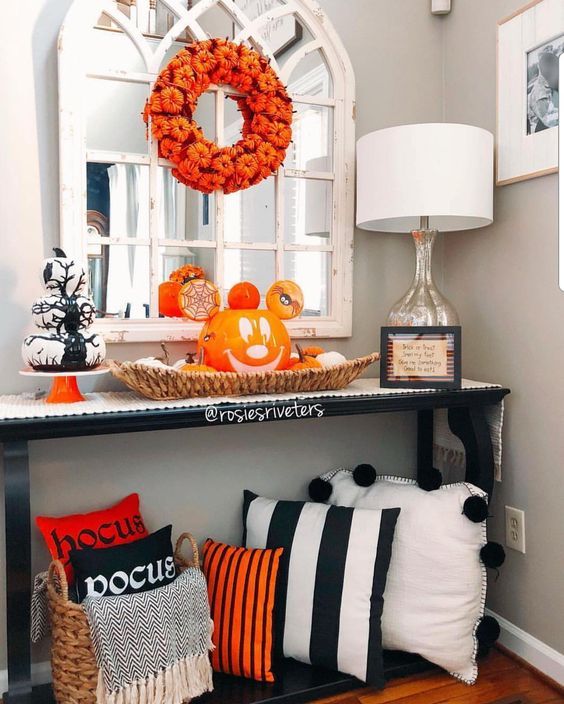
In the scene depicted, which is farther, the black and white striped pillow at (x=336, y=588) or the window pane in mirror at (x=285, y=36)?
the window pane in mirror at (x=285, y=36)

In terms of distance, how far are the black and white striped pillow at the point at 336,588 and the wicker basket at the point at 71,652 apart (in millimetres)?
493

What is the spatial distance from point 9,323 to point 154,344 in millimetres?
374

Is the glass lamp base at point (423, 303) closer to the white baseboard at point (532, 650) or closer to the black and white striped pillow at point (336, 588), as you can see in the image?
the black and white striped pillow at point (336, 588)

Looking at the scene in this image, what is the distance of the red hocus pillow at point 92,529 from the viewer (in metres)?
1.56

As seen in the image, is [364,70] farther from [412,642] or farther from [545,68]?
[412,642]

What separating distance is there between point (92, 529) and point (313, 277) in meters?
0.94

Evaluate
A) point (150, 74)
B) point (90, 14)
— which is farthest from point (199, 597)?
point (90, 14)

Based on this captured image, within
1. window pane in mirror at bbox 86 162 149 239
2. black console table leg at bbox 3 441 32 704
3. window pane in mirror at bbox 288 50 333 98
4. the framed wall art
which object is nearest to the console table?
black console table leg at bbox 3 441 32 704

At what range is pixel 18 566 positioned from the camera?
141cm

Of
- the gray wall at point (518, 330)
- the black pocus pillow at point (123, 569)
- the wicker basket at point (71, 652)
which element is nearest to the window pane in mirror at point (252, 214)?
the gray wall at point (518, 330)

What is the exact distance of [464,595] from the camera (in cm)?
168

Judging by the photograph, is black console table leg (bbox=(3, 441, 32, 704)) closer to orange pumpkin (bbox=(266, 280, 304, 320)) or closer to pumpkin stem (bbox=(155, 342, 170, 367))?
pumpkin stem (bbox=(155, 342, 170, 367))

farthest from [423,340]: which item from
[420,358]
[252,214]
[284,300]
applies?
[252,214]

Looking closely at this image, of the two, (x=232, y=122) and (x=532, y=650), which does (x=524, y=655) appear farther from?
(x=232, y=122)
